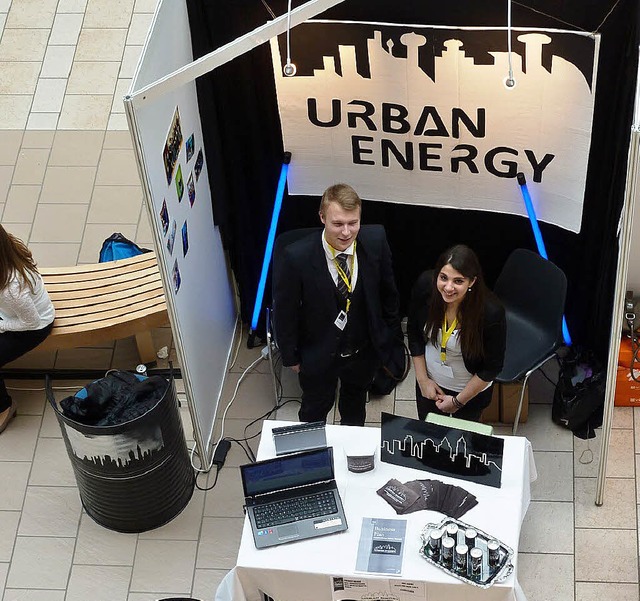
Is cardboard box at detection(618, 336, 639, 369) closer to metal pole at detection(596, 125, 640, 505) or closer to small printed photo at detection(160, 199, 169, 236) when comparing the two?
metal pole at detection(596, 125, 640, 505)

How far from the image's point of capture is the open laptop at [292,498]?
15.2 feet

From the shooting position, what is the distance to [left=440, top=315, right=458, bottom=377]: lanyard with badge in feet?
16.3

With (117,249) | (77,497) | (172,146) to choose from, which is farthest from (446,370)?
(117,249)

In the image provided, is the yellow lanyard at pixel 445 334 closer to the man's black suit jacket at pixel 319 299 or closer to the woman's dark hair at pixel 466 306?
the woman's dark hair at pixel 466 306

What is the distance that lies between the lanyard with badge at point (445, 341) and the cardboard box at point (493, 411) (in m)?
0.68

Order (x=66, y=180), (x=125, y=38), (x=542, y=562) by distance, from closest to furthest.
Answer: (x=542, y=562) < (x=66, y=180) < (x=125, y=38)

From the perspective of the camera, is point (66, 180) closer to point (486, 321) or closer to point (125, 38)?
point (125, 38)

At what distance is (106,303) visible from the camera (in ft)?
20.1

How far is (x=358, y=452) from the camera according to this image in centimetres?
481

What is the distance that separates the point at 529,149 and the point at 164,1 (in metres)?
1.79

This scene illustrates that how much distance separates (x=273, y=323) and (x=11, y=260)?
1.28m

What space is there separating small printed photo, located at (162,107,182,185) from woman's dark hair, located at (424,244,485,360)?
1.25 metres

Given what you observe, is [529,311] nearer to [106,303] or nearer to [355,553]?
[355,553]

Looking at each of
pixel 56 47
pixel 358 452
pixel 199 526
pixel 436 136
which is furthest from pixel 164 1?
pixel 56 47
